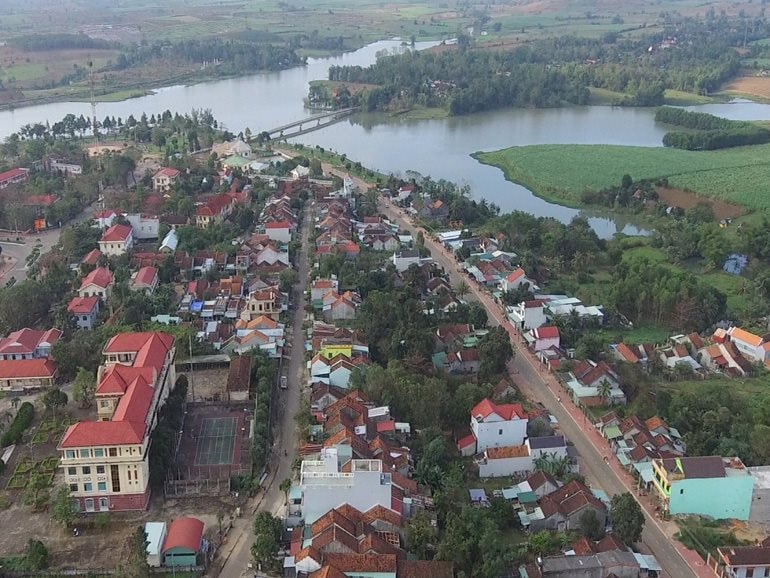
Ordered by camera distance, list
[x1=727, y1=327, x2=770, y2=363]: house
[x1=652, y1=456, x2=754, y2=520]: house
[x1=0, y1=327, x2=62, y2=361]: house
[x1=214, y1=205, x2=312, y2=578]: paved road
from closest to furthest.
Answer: [x1=214, y1=205, x2=312, y2=578]: paved road
[x1=652, y1=456, x2=754, y2=520]: house
[x1=0, y1=327, x2=62, y2=361]: house
[x1=727, y1=327, x2=770, y2=363]: house

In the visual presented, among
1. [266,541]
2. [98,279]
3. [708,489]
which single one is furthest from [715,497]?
[98,279]

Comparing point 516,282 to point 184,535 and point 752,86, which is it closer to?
point 184,535

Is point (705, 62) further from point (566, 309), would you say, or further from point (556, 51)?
point (566, 309)

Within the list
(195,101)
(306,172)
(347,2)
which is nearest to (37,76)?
(195,101)

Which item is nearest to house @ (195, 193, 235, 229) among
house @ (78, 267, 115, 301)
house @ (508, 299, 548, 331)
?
house @ (78, 267, 115, 301)

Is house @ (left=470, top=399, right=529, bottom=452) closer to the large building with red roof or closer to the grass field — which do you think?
the large building with red roof

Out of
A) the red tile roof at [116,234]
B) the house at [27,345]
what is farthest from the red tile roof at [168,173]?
the house at [27,345]
